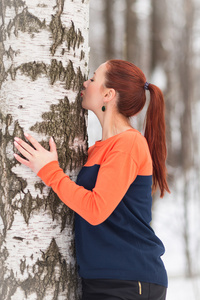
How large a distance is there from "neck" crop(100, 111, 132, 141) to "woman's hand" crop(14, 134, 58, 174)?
0.28 metres

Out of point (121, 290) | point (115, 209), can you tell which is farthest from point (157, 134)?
point (121, 290)

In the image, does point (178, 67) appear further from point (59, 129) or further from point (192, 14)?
point (59, 129)

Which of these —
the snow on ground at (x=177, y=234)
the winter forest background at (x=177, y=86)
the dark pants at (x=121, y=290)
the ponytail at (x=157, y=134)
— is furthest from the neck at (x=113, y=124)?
the winter forest background at (x=177, y=86)

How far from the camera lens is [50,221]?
67.4 inches

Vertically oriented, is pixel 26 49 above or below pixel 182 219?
above

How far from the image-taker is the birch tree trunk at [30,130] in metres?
1.67

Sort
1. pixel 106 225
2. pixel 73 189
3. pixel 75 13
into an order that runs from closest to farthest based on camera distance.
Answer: pixel 73 189 < pixel 106 225 < pixel 75 13

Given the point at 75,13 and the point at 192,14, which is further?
the point at 192,14

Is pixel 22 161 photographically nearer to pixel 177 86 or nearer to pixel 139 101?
pixel 139 101

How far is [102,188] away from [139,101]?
1.76 ft

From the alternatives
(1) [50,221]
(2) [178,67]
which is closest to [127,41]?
(2) [178,67]

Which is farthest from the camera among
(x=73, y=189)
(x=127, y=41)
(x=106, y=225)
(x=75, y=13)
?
(x=127, y=41)

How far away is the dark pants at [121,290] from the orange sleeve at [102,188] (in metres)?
0.29

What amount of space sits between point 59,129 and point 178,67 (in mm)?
3523
